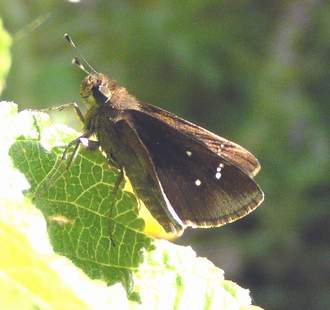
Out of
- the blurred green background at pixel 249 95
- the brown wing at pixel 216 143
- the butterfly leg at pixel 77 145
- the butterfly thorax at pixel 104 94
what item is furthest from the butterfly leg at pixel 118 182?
the blurred green background at pixel 249 95

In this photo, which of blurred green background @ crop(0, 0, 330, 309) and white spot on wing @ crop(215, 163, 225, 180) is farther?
blurred green background @ crop(0, 0, 330, 309)

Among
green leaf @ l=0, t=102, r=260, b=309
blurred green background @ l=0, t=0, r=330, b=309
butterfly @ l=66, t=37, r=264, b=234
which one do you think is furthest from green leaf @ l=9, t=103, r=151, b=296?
blurred green background @ l=0, t=0, r=330, b=309

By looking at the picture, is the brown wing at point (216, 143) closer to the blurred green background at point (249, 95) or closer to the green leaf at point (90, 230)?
the green leaf at point (90, 230)

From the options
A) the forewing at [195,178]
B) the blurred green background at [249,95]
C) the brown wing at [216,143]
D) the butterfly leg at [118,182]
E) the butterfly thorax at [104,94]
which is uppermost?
the blurred green background at [249,95]

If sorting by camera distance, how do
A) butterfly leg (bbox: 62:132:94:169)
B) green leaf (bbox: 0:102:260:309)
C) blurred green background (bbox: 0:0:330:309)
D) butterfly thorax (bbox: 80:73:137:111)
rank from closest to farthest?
green leaf (bbox: 0:102:260:309) < butterfly leg (bbox: 62:132:94:169) < butterfly thorax (bbox: 80:73:137:111) < blurred green background (bbox: 0:0:330:309)

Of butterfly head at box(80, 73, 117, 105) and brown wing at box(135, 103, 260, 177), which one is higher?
butterfly head at box(80, 73, 117, 105)

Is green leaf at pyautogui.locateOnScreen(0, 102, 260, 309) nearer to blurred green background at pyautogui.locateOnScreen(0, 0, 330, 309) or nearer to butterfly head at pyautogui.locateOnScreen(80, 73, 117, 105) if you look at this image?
butterfly head at pyautogui.locateOnScreen(80, 73, 117, 105)

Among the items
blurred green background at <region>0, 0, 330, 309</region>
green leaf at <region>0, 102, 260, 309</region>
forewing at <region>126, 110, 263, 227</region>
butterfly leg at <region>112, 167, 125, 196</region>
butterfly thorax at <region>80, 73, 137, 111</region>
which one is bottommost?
green leaf at <region>0, 102, 260, 309</region>
